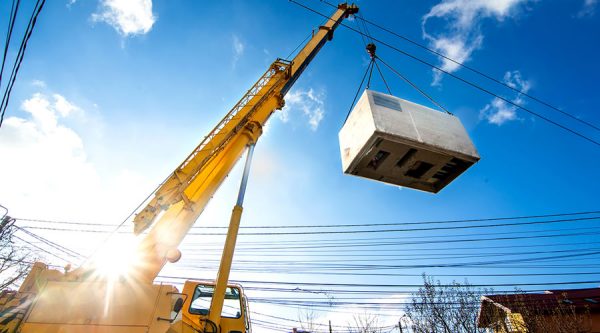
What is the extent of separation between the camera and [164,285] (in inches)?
170

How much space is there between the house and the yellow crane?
13.0 metres

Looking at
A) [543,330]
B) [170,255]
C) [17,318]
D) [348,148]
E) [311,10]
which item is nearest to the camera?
[17,318]

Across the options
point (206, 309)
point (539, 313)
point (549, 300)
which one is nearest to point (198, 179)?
point (206, 309)

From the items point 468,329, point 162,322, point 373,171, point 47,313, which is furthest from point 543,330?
point 47,313

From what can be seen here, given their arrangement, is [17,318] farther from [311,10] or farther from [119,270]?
[311,10]

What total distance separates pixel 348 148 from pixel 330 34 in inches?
357

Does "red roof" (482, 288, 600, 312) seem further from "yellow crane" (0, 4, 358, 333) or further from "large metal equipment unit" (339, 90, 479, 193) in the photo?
"yellow crane" (0, 4, 358, 333)

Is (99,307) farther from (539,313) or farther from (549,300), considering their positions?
(549,300)

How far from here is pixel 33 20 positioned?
11.6ft

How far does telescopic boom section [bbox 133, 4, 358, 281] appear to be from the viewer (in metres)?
5.64

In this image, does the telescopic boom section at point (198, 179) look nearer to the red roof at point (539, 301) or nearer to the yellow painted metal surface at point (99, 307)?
the yellow painted metal surface at point (99, 307)

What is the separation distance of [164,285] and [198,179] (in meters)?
2.82

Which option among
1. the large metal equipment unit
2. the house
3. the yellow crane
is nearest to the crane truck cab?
the yellow crane

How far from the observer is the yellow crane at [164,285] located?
12.9 ft
